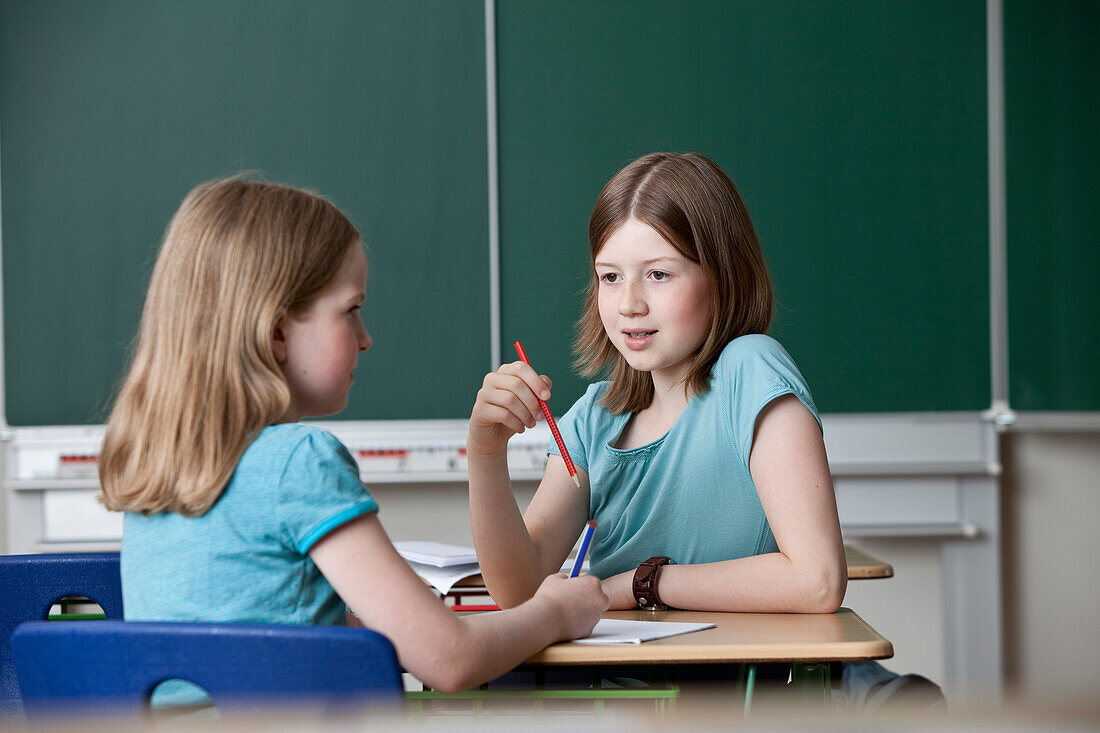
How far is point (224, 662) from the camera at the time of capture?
81 centimetres

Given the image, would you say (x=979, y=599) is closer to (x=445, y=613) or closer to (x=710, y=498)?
(x=710, y=498)

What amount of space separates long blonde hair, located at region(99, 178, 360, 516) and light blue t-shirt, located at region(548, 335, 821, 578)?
2.00 ft

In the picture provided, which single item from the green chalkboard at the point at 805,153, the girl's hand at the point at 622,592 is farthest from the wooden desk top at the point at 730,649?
the green chalkboard at the point at 805,153

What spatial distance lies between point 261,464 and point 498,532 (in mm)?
510

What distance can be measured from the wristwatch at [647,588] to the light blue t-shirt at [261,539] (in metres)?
0.47

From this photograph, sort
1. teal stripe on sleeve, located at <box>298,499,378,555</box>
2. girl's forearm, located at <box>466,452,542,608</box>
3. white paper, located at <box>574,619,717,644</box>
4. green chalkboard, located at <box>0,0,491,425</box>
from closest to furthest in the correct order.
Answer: teal stripe on sleeve, located at <box>298,499,378,555</box>, white paper, located at <box>574,619,717,644</box>, girl's forearm, located at <box>466,452,542,608</box>, green chalkboard, located at <box>0,0,491,425</box>

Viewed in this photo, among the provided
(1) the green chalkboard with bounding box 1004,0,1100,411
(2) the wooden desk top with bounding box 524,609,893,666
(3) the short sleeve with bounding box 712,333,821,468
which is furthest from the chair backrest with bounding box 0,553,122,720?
(1) the green chalkboard with bounding box 1004,0,1100,411

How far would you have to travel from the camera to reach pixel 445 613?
97 cm

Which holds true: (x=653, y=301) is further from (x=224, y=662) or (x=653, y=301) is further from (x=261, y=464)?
(x=224, y=662)

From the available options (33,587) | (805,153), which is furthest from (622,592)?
(805,153)

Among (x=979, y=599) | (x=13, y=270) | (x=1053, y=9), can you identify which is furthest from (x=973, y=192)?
(x=13, y=270)

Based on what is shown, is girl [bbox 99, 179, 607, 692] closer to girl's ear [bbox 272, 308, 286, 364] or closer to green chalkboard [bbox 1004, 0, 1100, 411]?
girl's ear [bbox 272, 308, 286, 364]

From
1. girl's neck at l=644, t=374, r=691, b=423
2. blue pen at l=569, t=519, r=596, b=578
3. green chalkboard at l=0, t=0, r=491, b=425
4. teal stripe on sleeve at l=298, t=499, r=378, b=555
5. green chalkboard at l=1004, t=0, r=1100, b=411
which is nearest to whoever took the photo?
teal stripe on sleeve at l=298, t=499, r=378, b=555

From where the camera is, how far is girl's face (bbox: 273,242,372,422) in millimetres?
1126
